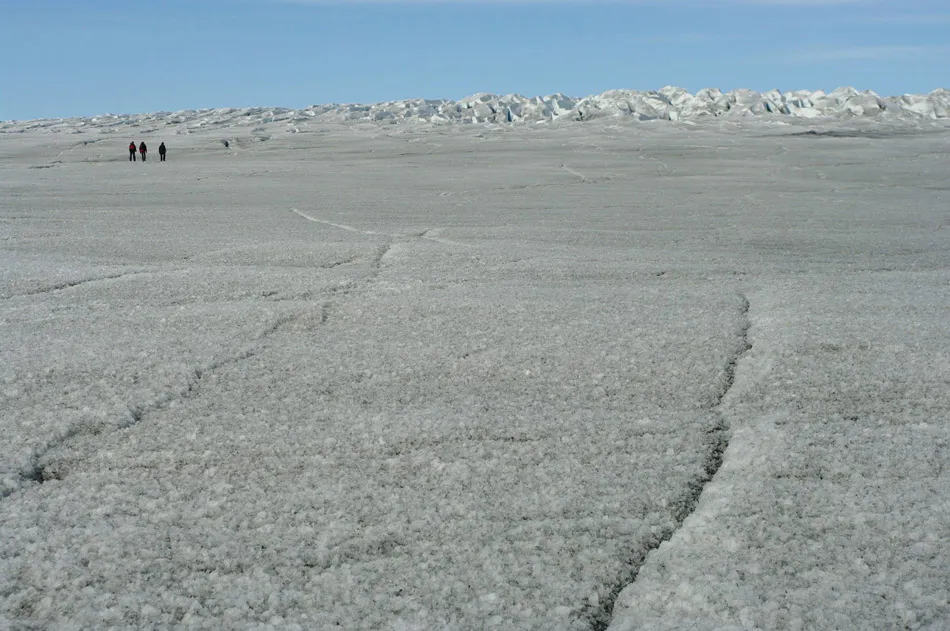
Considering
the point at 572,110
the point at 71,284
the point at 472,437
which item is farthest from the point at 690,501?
the point at 572,110

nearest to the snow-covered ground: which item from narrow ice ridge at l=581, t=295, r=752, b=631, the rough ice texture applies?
narrow ice ridge at l=581, t=295, r=752, b=631

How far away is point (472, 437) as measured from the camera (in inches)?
122

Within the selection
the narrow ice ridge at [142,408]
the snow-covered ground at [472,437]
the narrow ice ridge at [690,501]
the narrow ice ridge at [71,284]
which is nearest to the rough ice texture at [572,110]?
the narrow ice ridge at [71,284]

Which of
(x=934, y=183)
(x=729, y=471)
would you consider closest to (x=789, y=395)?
(x=729, y=471)

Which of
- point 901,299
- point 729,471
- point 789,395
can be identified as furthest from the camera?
point 901,299

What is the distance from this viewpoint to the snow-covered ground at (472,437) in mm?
2145

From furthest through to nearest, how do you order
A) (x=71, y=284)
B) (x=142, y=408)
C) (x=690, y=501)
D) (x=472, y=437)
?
(x=71, y=284) → (x=142, y=408) → (x=472, y=437) → (x=690, y=501)

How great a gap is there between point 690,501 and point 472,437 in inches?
31.9

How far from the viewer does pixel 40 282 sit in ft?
18.7

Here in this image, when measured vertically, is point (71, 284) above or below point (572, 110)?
below

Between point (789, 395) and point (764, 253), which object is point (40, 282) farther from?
point (764, 253)

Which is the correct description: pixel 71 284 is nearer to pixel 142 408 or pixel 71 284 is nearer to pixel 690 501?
pixel 142 408

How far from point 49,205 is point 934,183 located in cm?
1411

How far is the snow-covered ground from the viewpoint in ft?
7.04
